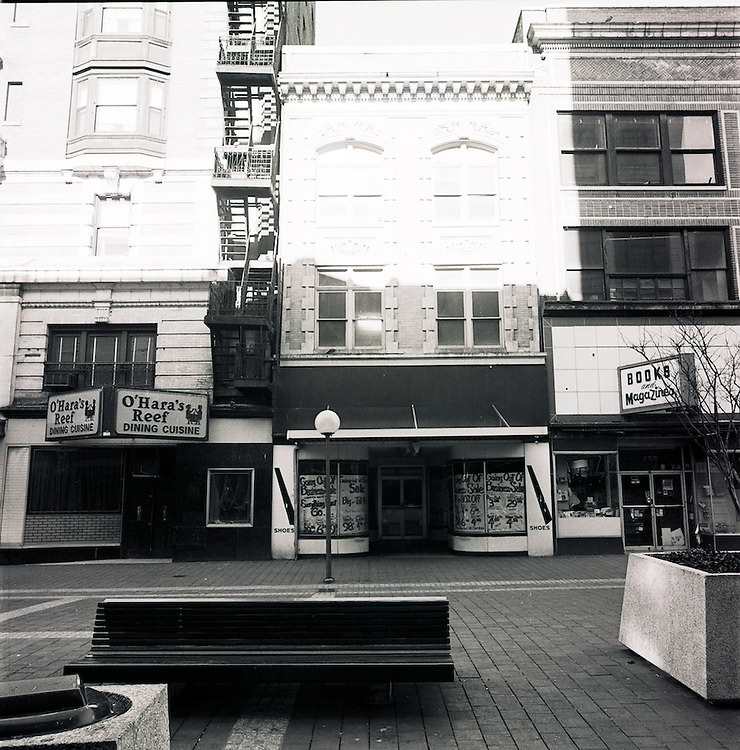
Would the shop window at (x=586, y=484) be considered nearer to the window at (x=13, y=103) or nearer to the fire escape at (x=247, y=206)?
the fire escape at (x=247, y=206)

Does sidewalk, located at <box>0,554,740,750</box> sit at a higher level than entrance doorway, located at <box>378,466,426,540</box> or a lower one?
lower

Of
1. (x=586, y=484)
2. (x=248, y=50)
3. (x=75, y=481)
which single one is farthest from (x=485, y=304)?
(x=75, y=481)

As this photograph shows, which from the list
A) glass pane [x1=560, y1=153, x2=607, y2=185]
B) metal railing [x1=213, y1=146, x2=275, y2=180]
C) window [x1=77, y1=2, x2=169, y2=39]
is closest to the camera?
metal railing [x1=213, y1=146, x2=275, y2=180]

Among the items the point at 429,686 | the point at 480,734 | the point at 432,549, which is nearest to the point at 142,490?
the point at 432,549

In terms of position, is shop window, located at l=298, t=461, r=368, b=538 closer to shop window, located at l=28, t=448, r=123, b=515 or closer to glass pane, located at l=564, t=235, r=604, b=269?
shop window, located at l=28, t=448, r=123, b=515

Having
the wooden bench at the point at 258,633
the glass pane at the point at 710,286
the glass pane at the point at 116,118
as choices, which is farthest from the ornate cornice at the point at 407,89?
the wooden bench at the point at 258,633

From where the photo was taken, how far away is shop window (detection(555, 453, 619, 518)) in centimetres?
1778

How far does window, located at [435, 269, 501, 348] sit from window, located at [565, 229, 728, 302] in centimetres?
225

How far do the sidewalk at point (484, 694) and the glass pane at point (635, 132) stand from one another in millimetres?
13234

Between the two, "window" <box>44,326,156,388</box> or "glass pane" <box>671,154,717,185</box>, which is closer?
"window" <box>44,326,156,388</box>

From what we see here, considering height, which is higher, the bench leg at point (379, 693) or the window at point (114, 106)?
the window at point (114, 106)

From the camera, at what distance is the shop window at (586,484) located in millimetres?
17781

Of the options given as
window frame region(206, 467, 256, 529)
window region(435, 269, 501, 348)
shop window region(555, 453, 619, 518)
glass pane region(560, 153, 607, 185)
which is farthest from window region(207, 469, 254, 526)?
glass pane region(560, 153, 607, 185)

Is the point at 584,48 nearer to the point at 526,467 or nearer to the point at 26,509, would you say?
the point at 526,467
